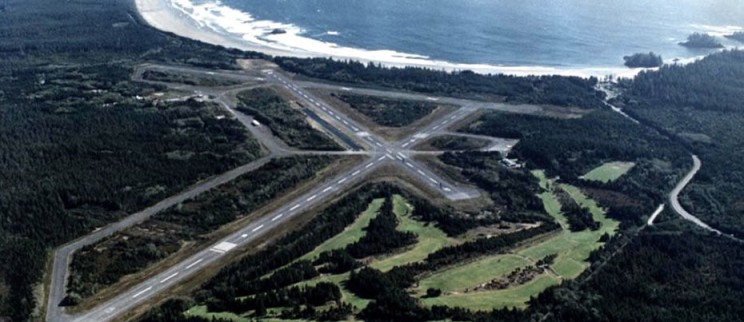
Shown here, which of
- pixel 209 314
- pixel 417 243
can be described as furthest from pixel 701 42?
pixel 209 314

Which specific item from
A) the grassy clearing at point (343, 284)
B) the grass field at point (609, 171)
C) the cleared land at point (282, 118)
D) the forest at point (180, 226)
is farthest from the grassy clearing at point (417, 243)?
the grass field at point (609, 171)

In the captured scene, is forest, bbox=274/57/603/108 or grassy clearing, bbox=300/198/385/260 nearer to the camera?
grassy clearing, bbox=300/198/385/260

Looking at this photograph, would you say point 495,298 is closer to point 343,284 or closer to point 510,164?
point 343,284

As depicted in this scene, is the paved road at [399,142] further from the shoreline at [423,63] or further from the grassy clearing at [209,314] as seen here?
the grassy clearing at [209,314]

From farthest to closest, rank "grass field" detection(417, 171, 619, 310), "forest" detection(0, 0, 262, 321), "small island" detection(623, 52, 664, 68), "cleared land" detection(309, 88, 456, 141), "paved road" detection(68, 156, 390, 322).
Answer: "small island" detection(623, 52, 664, 68)
"cleared land" detection(309, 88, 456, 141)
"forest" detection(0, 0, 262, 321)
"grass field" detection(417, 171, 619, 310)
"paved road" detection(68, 156, 390, 322)

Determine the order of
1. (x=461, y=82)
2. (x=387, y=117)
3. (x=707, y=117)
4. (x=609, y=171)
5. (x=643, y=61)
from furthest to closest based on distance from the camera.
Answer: (x=643, y=61) < (x=461, y=82) < (x=707, y=117) < (x=387, y=117) < (x=609, y=171)

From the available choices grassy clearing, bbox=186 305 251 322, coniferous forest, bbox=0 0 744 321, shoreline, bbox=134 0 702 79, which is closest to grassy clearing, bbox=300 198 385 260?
coniferous forest, bbox=0 0 744 321

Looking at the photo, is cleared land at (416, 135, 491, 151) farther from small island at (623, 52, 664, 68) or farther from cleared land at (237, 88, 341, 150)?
small island at (623, 52, 664, 68)

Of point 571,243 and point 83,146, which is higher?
point 83,146
